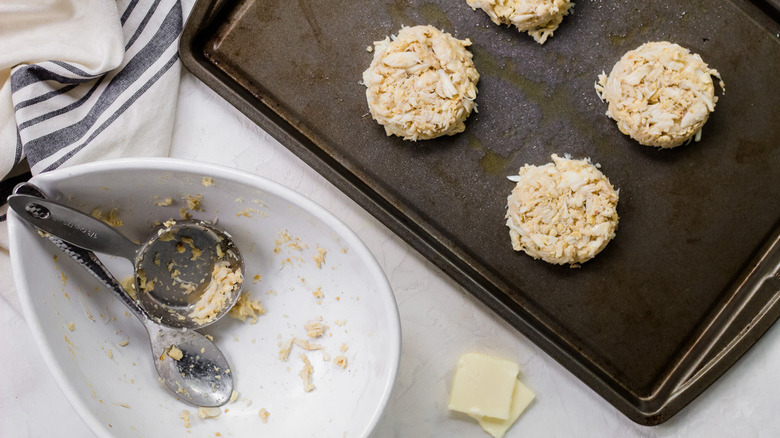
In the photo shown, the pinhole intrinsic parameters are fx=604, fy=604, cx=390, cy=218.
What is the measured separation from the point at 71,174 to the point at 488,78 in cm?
105

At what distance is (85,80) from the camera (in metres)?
1.59

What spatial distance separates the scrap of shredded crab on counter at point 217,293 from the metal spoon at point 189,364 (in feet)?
0.17

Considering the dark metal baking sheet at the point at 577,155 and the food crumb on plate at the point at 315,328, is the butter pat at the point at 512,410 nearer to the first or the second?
the dark metal baking sheet at the point at 577,155

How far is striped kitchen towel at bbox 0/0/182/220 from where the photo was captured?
1556 mm

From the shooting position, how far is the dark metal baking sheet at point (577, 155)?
161 centimetres

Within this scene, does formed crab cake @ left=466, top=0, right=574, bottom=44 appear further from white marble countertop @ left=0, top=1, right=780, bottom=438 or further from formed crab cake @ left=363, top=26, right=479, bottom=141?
white marble countertop @ left=0, top=1, right=780, bottom=438

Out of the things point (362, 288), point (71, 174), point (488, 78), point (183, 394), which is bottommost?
point (183, 394)

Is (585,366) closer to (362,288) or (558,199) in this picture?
(558,199)

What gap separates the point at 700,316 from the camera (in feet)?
5.43

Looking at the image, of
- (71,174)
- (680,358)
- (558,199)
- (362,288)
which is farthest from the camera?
(680,358)

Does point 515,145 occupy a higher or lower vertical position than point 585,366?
higher

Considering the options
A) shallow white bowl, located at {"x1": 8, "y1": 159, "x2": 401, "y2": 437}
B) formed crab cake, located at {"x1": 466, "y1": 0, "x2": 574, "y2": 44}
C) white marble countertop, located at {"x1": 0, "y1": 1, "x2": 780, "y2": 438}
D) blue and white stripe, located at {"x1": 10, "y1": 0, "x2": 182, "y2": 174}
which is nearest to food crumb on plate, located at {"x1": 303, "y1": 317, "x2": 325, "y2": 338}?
shallow white bowl, located at {"x1": 8, "y1": 159, "x2": 401, "y2": 437}

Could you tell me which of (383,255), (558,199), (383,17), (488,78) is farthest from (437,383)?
(383,17)

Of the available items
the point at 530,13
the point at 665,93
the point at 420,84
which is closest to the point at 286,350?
the point at 420,84
